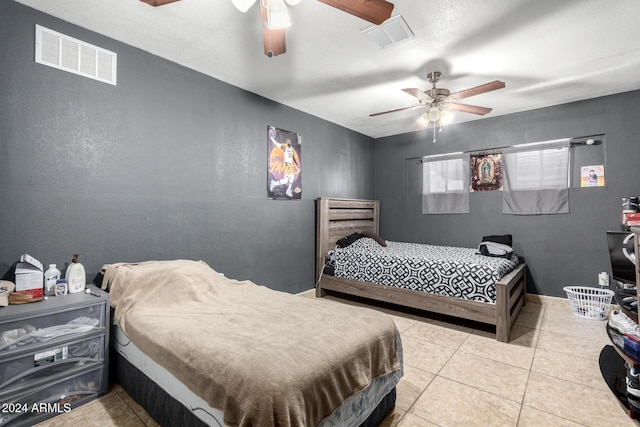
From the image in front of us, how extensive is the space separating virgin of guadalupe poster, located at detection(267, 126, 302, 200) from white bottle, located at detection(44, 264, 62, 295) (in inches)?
83.3

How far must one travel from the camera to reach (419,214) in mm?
5121

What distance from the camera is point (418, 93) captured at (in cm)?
292

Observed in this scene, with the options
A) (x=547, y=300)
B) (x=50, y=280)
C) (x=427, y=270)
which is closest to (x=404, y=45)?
(x=427, y=270)

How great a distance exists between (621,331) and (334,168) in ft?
11.9

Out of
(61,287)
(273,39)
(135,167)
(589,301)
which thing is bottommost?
(589,301)

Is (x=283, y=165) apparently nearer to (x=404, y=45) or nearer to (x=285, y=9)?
(x=404, y=45)

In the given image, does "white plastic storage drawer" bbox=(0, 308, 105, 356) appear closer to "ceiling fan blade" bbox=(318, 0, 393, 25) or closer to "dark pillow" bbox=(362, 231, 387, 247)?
"ceiling fan blade" bbox=(318, 0, 393, 25)

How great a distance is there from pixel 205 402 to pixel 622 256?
3198 mm

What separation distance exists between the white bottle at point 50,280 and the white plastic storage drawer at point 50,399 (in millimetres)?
594

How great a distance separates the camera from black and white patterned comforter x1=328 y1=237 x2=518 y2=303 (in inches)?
118

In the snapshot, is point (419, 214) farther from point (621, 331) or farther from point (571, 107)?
point (621, 331)

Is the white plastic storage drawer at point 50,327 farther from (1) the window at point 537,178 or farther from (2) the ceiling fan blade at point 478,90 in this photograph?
(1) the window at point 537,178

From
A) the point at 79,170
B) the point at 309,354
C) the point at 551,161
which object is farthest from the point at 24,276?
the point at 551,161

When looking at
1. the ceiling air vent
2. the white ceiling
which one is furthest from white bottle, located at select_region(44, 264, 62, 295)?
the ceiling air vent
